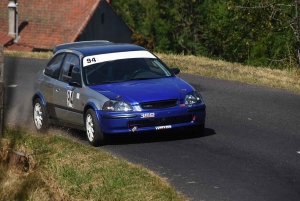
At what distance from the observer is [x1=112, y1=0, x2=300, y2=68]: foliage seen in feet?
115

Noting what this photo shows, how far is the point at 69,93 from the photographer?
13914 millimetres

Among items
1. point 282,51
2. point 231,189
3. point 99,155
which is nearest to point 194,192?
point 231,189

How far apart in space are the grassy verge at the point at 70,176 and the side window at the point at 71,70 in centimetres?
181

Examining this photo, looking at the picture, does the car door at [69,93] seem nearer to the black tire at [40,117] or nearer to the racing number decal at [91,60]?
the racing number decal at [91,60]

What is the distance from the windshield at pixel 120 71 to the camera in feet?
45.2

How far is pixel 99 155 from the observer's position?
11.9m

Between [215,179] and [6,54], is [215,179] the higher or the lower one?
the higher one

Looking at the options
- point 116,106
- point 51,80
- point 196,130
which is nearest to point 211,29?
point 51,80

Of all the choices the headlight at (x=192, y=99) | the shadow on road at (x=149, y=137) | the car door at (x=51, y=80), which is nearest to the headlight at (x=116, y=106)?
the shadow on road at (x=149, y=137)

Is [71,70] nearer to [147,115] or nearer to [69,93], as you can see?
[69,93]

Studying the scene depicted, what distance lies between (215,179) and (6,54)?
68.9ft

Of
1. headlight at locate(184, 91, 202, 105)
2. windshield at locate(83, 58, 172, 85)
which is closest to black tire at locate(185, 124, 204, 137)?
headlight at locate(184, 91, 202, 105)

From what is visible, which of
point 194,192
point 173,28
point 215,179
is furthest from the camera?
point 173,28

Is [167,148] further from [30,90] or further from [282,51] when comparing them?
[282,51]
